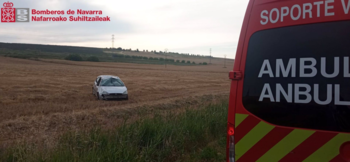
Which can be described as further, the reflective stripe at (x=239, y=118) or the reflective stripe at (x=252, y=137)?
the reflective stripe at (x=239, y=118)

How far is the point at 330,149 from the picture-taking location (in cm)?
231

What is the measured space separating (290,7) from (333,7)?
0.35 meters

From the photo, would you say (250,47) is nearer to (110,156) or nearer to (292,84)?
(292,84)

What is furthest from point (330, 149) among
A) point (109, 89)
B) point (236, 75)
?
point (109, 89)

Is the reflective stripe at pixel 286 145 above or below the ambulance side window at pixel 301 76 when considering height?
below

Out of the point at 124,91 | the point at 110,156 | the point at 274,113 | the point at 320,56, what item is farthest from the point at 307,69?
the point at 124,91

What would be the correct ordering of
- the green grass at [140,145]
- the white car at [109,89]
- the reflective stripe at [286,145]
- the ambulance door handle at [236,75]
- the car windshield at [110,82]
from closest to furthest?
the reflective stripe at [286,145]
the ambulance door handle at [236,75]
the green grass at [140,145]
the white car at [109,89]
the car windshield at [110,82]

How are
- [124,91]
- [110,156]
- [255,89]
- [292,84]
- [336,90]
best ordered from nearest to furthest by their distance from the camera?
[336,90] < [292,84] < [255,89] < [110,156] < [124,91]

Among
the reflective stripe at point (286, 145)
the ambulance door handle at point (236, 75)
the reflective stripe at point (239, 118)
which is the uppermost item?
the ambulance door handle at point (236, 75)

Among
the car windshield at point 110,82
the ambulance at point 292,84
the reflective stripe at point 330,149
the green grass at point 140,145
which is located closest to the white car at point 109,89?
the car windshield at point 110,82

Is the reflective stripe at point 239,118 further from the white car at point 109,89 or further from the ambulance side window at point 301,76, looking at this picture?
the white car at point 109,89

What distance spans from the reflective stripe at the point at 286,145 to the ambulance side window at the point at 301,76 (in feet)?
0.21

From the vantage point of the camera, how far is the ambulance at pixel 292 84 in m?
2.29

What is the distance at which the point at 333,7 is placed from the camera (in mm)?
2344
